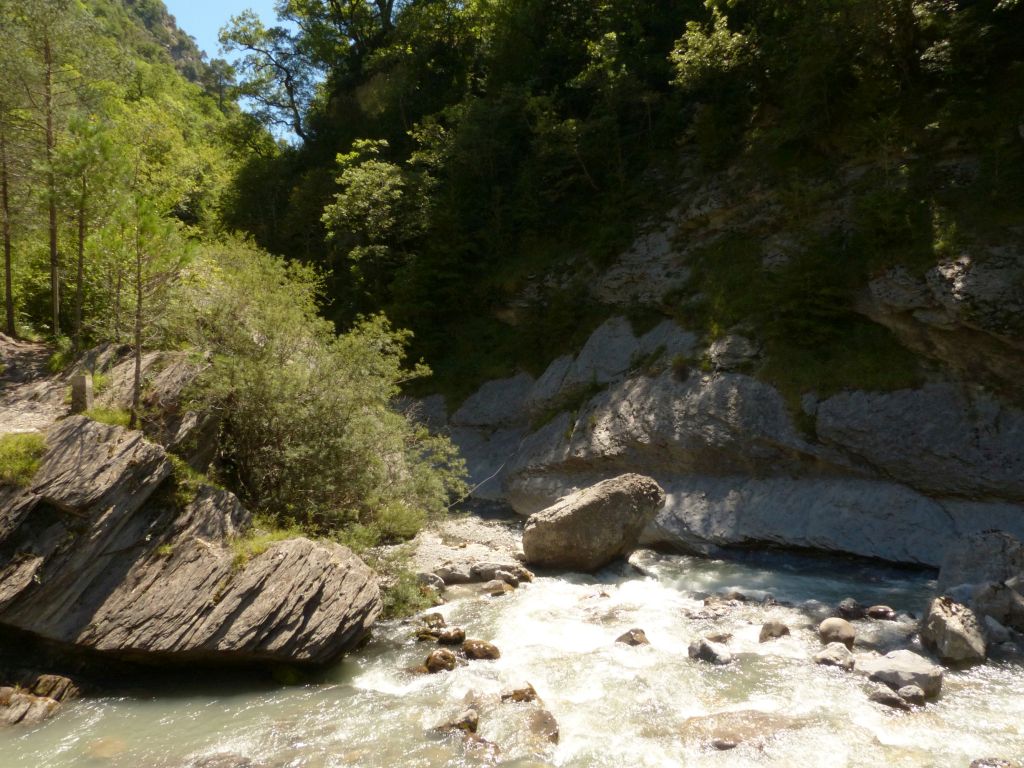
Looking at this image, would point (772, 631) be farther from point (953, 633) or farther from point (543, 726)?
point (543, 726)

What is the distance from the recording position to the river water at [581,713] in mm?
7801

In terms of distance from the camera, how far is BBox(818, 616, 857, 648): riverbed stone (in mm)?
10422

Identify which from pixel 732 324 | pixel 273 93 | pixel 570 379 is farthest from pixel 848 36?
pixel 273 93

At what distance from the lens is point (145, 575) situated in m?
9.69

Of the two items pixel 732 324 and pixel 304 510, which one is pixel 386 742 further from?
pixel 732 324

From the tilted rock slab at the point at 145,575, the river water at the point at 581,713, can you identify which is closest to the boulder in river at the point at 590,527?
the river water at the point at 581,713

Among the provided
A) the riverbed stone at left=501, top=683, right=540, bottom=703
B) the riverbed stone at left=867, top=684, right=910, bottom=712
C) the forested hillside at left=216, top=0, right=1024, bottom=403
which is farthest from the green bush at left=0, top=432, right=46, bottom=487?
the forested hillside at left=216, top=0, right=1024, bottom=403

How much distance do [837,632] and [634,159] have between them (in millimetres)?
18061

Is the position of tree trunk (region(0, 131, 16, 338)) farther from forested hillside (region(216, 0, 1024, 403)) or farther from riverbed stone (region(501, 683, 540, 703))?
forested hillside (region(216, 0, 1024, 403))

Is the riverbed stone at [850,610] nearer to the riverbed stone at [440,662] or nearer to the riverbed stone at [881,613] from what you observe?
the riverbed stone at [881,613]

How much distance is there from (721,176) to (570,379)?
8013 mm

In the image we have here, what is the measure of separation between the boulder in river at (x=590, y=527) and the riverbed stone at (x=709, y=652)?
4.14 metres

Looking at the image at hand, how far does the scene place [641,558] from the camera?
15391 millimetres

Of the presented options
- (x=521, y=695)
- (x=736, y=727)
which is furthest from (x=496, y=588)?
(x=736, y=727)
